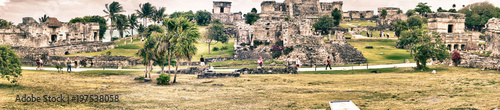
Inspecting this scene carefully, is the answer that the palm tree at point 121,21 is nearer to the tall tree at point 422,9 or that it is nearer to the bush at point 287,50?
the bush at point 287,50

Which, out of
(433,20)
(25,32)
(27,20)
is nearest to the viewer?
→ (433,20)

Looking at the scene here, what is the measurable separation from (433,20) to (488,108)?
38954 mm

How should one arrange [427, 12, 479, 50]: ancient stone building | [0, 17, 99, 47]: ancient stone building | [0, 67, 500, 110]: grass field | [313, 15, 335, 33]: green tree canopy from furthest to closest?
[313, 15, 335, 33]: green tree canopy < [0, 17, 99, 47]: ancient stone building < [427, 12, 479, 50]: ancient stone building < [0, 67, 500, 110]: grass field

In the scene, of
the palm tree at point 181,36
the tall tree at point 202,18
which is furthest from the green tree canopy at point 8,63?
the tall tree at point 202,18

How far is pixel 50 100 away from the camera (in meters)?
18.6

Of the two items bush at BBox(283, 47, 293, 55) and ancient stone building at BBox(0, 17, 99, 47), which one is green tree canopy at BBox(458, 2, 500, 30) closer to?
bush at BBox(283, 47, 293, 55)

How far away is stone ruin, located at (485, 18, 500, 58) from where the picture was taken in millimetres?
34938

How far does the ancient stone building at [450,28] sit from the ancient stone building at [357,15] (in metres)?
60.6

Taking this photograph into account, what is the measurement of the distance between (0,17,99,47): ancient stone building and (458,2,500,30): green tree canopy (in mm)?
84666

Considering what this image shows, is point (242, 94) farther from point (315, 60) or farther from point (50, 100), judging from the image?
point (315, 60)

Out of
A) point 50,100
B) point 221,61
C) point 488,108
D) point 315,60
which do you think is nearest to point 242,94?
point 50,100

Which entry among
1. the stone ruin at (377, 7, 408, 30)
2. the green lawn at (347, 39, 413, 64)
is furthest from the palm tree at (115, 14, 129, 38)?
the stone ruin at (377, 7, 408, 30)

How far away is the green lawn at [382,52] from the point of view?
4675 centimetres

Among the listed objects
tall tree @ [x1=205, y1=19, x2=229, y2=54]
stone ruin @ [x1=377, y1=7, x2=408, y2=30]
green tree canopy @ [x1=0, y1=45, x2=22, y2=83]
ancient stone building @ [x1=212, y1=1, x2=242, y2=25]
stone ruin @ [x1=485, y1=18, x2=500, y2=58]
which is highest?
ancient stone building @ [x1=212, y1=1, x2=242, y2=25]
